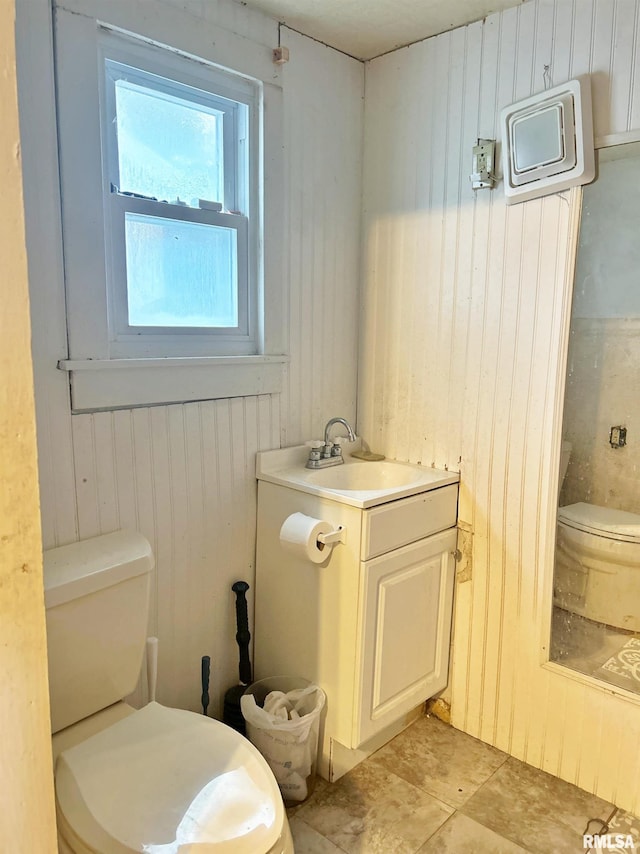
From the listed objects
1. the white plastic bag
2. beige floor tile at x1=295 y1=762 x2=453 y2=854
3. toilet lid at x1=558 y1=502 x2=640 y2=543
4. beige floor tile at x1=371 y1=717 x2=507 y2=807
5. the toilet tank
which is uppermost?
toilet lid at x1=558 y1=502 x2=640 y2=543

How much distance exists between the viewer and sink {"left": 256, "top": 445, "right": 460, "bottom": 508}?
1.84m

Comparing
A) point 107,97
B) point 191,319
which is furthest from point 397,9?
point 191,319

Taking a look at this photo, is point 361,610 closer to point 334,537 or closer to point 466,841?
point 334,537

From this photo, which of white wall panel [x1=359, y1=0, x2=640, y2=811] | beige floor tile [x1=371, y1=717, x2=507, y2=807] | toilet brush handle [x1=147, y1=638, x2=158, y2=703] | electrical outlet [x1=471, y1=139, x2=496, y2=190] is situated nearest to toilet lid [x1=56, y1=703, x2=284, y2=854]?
toilet brush handle [x1=147, y1=638, x2=158, y2=703]

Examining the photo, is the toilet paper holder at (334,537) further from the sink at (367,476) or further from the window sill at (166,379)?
the window sill at (166,379)

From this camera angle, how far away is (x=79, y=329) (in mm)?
1579

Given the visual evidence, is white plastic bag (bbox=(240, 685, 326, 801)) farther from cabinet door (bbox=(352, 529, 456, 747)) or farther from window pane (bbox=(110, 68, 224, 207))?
window pane (bbox=(110, 68, 224, 207))

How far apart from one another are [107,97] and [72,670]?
4.72ft

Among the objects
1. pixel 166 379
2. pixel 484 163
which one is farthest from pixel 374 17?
pixel 166 379

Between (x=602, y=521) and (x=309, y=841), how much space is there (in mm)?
1201

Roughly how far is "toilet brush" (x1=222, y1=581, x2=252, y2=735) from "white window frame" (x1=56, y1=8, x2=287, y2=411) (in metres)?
0.64

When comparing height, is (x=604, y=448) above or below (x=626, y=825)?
above

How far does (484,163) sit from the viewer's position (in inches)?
74.5

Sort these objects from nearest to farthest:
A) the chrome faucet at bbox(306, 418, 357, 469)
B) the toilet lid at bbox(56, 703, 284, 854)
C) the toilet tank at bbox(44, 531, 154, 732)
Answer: the toilet lid at bbox(56, 703, 284, 854) → the toilet tank at bbox(44, 531, 154, 732) → the chrome faucet at bbox(306, 418, 357, 469)
